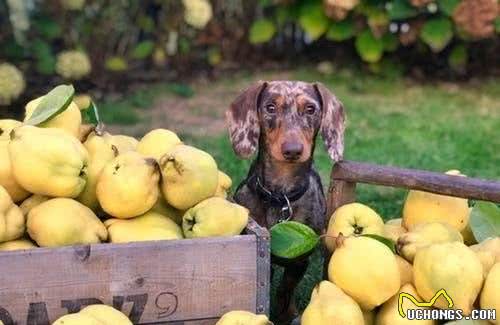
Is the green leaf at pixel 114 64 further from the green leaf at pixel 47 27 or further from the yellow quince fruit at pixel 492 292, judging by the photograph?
the yellow quince fruit at pixel 492 292

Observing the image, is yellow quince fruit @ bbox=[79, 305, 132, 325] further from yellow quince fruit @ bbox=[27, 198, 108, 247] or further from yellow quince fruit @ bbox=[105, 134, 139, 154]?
yellow quince fruit @ bbox=[105, 134, 139, 154]

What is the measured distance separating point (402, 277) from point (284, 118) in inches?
43.1

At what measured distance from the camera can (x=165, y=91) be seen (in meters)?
7.80

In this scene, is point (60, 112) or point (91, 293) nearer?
point (91, 293)

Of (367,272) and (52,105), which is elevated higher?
(52,105)

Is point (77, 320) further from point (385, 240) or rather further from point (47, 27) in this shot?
point (47, 27)

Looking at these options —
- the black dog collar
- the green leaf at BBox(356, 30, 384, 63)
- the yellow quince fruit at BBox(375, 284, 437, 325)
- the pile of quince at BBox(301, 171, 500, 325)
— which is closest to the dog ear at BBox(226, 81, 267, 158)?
the black dog collar

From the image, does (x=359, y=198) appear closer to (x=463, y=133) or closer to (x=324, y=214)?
(x=324, y=214)

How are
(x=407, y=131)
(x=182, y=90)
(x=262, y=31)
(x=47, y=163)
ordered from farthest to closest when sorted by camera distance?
(x=262, y=31) → (x=182, y=90) → (x=407, y=131) → (x=47, y=163)

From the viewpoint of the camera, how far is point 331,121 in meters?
3.55

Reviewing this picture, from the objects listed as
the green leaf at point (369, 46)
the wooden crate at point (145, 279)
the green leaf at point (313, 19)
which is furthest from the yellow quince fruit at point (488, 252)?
the green leaf at point (313, 19)

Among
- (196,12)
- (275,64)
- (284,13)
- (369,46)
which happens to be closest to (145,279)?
(196,12)

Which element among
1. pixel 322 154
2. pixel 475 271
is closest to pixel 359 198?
pixel 322 154

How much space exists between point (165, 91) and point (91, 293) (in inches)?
222
